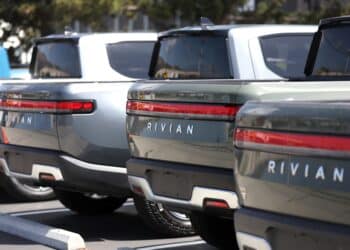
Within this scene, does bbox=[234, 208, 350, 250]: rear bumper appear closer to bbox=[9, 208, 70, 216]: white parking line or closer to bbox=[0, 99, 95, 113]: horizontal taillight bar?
bbox=[0, 99, 95, 113]: horizontal taillight bar

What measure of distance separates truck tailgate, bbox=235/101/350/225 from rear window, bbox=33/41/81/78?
16.9 feet

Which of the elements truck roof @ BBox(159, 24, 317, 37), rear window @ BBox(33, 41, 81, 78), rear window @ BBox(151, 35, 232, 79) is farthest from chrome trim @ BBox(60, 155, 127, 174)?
rear window @ BBox(33, 41, 81, 78)

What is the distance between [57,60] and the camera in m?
10.3

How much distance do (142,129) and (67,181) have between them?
1.35 m

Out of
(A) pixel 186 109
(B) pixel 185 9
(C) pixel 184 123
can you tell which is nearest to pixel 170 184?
(C) pixel 184 123

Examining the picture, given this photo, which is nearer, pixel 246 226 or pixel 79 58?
pixel 246 226

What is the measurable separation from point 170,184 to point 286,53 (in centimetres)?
208

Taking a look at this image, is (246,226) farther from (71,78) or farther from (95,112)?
(71,78)

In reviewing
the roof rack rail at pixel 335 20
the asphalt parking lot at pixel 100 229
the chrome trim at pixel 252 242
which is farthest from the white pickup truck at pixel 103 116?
the chrome trim at pixel 252 242

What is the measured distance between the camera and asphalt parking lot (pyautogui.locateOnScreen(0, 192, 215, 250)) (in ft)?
25.5

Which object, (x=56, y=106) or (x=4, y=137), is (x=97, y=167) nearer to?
(x=56, y=106)

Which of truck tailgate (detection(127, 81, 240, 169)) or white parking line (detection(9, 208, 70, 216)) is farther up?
truck tailgate (detection(127, 81, 240, 169))

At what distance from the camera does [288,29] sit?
25.4 feet

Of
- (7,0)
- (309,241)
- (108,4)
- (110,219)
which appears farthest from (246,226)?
(7,0)
